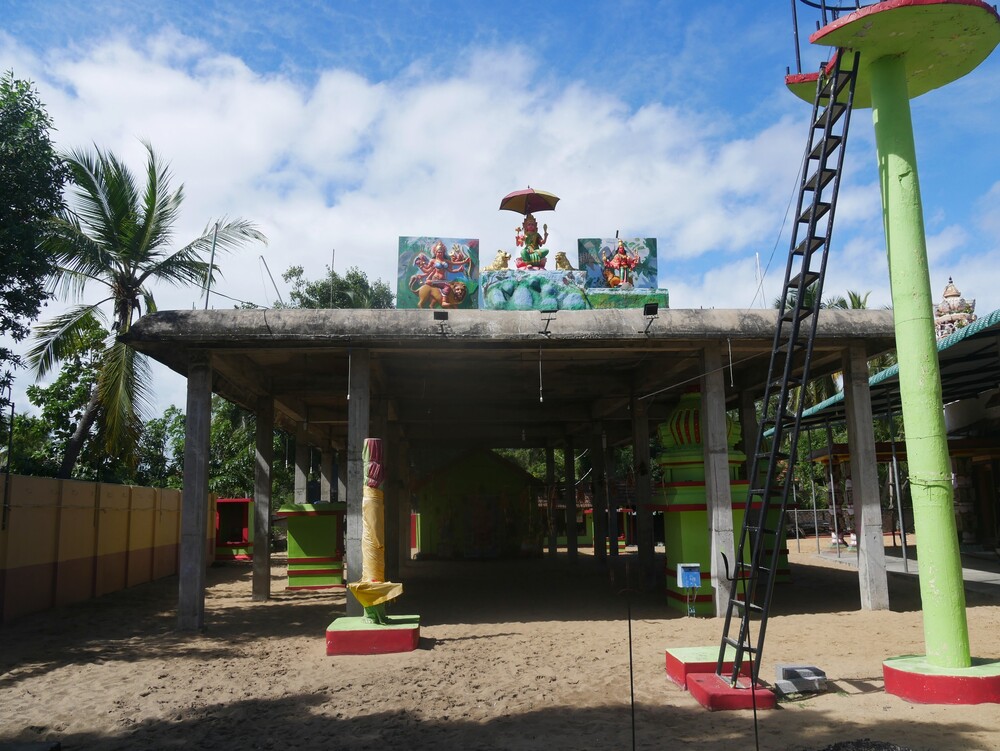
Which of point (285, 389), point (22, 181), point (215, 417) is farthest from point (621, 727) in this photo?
point (215, 417)

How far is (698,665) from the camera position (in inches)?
327

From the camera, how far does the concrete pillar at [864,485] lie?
13.1 metres

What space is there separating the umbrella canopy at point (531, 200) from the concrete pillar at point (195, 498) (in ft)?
22.0

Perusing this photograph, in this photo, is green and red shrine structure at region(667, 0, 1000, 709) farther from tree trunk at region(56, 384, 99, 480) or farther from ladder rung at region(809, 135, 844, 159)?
tree trunk at region(56, 384, 99, 480)

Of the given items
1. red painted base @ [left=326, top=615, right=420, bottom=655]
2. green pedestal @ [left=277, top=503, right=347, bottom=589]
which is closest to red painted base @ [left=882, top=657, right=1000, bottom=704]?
red painted base @ [left=326, top=615, right=420, bottom=655]

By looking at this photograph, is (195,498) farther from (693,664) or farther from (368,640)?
(693,664)

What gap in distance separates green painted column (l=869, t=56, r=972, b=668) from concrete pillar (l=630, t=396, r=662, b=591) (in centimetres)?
1042

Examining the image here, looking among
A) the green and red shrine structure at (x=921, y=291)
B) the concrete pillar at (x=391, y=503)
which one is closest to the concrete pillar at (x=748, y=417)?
the concrete pillar at (x=391, y=503)

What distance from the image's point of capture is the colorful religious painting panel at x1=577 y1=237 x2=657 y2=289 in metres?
15.0

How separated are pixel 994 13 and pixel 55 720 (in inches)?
478

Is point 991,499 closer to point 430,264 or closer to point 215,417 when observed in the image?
point 430,264

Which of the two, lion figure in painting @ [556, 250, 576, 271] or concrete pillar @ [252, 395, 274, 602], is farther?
concrete pillar @ [252, 395, 274, 602]

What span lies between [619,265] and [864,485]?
238 inches

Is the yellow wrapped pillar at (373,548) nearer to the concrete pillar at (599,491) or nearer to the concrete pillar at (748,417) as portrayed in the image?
the concrete pillar at (748,417)
